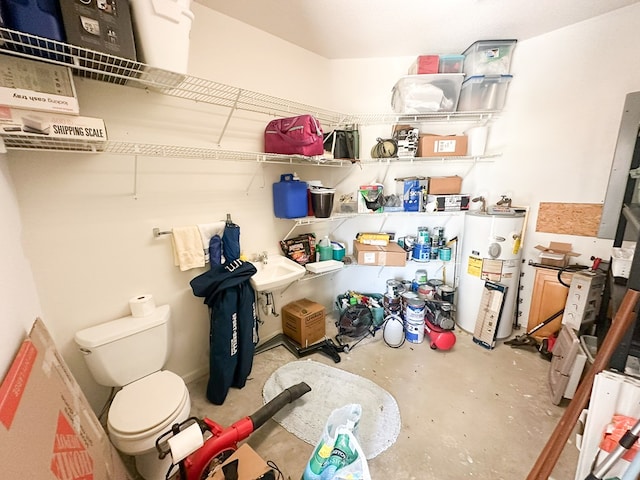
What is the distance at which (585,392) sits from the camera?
1.07 meters

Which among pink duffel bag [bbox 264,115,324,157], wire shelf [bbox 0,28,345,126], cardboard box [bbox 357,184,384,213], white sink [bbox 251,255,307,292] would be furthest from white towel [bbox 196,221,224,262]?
cardboard box [bbox 357,184,384,213]

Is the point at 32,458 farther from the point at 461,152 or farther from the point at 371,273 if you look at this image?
the point at 461,152

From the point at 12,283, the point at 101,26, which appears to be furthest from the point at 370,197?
the point at 12,283

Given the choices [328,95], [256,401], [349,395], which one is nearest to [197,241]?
[256,401]

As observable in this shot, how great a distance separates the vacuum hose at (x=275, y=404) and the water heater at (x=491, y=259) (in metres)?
1.79

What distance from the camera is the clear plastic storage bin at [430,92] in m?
2.17

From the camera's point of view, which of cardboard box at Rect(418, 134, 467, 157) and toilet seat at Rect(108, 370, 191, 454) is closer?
toilet seat at Rect(108, 370, 191, 454)

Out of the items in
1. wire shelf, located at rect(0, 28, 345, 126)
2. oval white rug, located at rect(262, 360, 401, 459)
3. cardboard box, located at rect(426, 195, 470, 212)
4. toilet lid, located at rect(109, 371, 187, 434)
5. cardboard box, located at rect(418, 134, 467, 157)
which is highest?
wire shelf, located at rect(0, 28, 345, 126)

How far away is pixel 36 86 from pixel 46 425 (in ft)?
4.05

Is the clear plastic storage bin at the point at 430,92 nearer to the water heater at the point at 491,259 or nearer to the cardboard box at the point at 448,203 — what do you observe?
the cardboard box at the point at 448,203

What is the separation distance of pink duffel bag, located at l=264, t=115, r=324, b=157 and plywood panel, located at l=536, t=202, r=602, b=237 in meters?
2.15

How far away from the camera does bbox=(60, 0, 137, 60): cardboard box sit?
931 millimetres

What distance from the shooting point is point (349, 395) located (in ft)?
5.81

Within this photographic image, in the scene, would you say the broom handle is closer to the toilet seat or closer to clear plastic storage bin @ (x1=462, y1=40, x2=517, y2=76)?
the toilet seat
